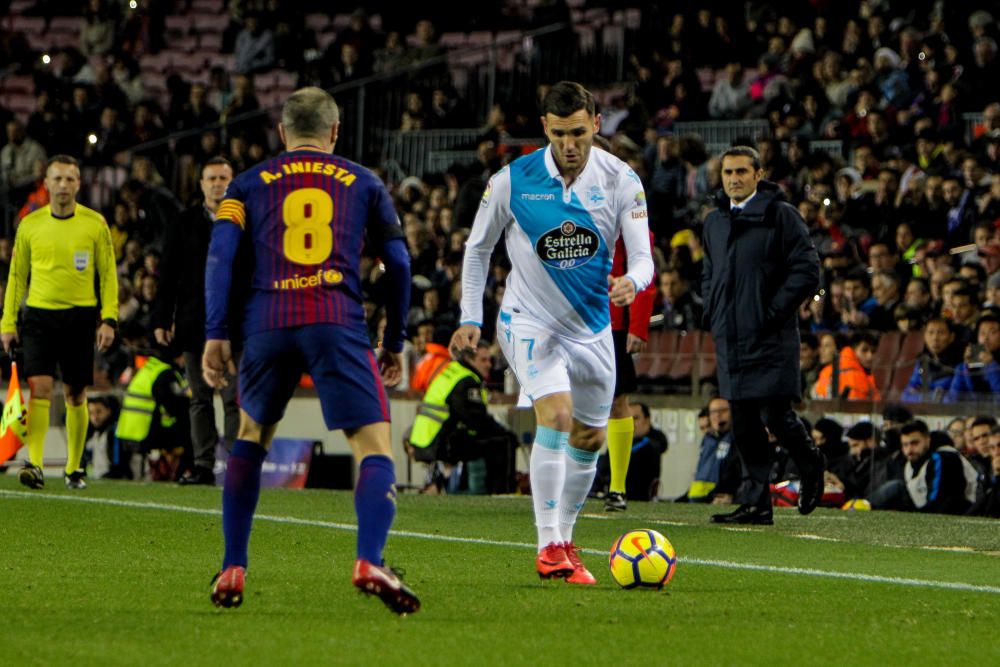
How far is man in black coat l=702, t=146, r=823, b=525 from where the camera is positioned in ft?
34.7

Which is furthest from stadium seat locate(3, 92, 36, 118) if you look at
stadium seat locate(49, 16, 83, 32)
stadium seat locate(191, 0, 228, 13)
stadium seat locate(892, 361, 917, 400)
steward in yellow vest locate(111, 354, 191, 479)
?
stadium seat locate(892, 361, 917, 400)

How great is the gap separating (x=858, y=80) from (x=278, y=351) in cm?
1472

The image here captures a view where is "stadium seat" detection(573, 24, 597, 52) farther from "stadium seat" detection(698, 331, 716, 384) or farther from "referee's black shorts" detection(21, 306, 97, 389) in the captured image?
"referee's black shorts" detection(21, 306, 97, 389)

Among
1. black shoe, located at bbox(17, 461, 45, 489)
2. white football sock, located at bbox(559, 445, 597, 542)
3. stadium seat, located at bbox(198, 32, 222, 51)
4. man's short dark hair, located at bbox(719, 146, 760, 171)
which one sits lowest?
black shoe, located at bbox(17, 461, 45, 489)

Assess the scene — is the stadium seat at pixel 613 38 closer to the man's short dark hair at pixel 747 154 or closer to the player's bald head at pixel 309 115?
the man's short dark hair at pixel 747 154

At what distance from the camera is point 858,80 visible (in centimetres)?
1978

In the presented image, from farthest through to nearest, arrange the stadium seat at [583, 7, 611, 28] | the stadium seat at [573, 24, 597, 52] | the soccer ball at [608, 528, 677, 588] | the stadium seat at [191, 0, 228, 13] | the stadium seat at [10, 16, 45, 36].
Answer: the stadium seat at [10, 16, 45, 36]
the stadium seat at [191, 0, 228, 13]
the stadium seat at [583, 7, 611, 28]
the stadium seat at [573, 24, 597, 52]
the soccer ball at [608, 528, 677, 588]

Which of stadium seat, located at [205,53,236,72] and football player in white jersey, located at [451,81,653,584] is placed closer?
football player in white jersey, located at [451,81,653,584]

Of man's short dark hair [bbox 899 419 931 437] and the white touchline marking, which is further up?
man's short dark hair [bbox 899 419 931 437]

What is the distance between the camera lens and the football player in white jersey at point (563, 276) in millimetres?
7641

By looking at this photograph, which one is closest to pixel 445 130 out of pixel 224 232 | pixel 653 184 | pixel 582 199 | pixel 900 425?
pixel 653 184

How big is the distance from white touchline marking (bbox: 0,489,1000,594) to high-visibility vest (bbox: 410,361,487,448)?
11.4 ft

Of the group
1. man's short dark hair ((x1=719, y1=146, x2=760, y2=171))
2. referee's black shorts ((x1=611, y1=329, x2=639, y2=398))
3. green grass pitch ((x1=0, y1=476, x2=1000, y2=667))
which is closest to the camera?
green grass pitch ((x1=0, y1=476, x2=1000, y2=667))

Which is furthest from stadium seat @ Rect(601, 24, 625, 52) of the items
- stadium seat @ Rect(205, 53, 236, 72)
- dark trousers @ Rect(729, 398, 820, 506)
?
dark trousers @ Rect(729, 398, 820, 506)
